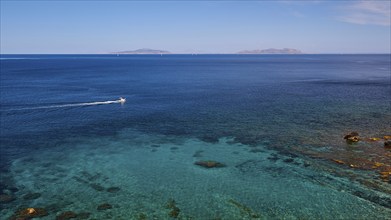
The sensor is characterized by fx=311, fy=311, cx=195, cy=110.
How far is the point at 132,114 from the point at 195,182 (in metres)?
42.6

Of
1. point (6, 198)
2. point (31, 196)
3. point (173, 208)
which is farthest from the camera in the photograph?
point (31, 196)

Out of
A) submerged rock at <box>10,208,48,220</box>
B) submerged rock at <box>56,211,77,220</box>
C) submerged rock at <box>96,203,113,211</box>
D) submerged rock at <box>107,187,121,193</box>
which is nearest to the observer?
submerged rock at <box>56,211,77,220</box>

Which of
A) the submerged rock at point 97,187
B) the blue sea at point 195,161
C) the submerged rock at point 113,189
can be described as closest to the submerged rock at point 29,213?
the blue sea at point 195,161

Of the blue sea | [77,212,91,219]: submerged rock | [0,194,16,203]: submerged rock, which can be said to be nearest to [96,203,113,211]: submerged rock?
the blue sea

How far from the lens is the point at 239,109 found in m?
82.5

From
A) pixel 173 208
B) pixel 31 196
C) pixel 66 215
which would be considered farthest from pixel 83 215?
pixel 173 208

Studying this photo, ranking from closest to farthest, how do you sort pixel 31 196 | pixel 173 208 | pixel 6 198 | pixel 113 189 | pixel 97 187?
1. pixel 173 208
2. pixel 6 198
3. pixel 31 196
4. pixel 113 189
5. pixel 97 187

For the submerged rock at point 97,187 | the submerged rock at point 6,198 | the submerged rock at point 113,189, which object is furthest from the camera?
the submerged rock at point 97,187

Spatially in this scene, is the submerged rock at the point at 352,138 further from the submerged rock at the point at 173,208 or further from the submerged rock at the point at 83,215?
the submerged rock at the point at 83,215

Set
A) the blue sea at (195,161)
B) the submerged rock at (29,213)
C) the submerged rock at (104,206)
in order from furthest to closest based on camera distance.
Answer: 1. the blue sea at (195,161)
2. the submerged rock at (104,206)
3. the submerged rock at (29,213)

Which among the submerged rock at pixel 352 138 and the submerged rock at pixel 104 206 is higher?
the submerged rock at pixel 352 138

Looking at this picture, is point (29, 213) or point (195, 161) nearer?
point (29, 213)

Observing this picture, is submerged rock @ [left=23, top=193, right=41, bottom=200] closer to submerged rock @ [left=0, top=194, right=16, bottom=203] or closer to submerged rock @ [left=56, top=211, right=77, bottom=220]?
submerged rock @ [left=0, top=194, right=16, bottom=203]

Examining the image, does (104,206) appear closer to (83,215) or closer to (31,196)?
(83,215)
